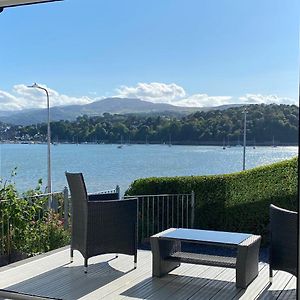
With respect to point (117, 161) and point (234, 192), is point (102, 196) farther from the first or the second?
point (234, 192)

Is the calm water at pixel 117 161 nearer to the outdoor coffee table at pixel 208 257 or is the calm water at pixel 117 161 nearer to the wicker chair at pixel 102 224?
the wicker chair at pixel 102 224

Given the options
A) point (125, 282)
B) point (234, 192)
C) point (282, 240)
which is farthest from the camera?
point (234, 192)

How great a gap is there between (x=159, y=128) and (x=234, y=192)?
1.56 metres

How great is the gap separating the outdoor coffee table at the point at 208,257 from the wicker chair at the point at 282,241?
20cm

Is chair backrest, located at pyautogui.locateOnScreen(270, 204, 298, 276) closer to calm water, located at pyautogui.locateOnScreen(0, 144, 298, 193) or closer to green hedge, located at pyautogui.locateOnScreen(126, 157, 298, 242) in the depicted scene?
calm water, located at pyautogui.locateOnScreen(0, 144, 298, 193)

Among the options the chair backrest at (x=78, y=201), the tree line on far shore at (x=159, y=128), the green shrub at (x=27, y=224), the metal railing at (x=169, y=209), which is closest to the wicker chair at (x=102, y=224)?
the chair backrest at (x=78, y=201)

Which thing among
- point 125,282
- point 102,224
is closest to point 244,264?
point 125,282

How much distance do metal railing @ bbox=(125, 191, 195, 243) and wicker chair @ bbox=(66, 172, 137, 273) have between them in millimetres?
1880

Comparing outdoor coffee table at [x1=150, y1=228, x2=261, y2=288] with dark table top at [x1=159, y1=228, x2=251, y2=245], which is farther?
dark table top at [x1=159, y1=228, x2=251, y2=245]

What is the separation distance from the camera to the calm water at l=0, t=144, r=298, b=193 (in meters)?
4.92

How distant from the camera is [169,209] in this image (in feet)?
20.5

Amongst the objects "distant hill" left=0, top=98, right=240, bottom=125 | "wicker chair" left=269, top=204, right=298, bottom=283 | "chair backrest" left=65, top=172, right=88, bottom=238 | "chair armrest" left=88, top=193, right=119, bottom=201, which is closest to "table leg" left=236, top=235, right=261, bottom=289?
"wicker chair" left=269, top=204, right=298, bottom=283

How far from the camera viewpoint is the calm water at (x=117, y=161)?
4.92m

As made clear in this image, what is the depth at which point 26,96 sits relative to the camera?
549 cm
